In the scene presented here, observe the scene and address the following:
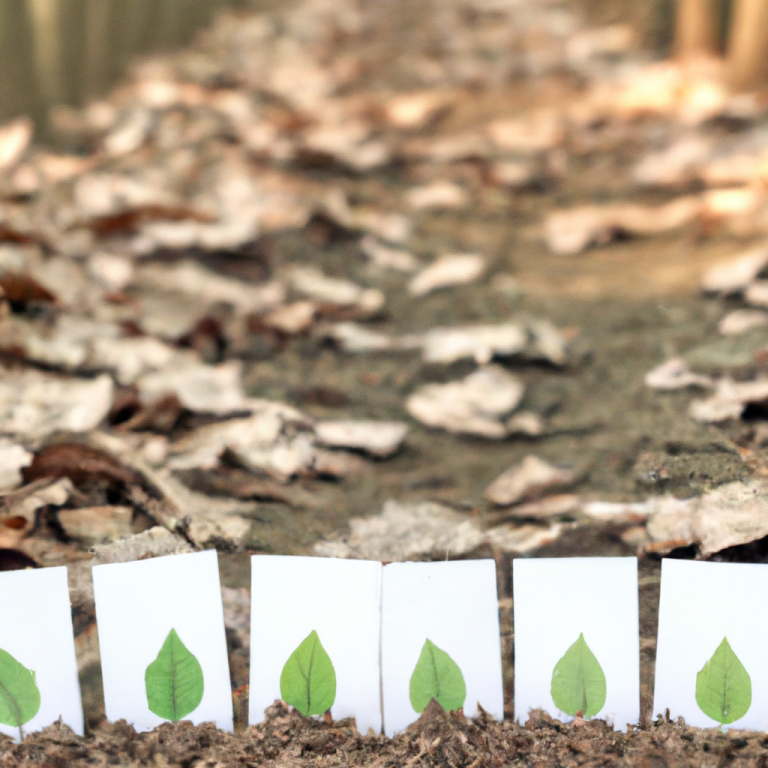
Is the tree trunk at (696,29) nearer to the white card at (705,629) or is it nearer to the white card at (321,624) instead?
the white card at (705,629)

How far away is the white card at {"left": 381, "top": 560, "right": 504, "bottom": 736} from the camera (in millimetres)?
513

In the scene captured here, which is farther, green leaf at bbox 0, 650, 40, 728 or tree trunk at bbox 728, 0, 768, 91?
tree trunk at bbox 728, 0, 768, 91

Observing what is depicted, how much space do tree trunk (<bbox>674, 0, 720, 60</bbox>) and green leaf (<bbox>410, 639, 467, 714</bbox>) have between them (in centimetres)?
150

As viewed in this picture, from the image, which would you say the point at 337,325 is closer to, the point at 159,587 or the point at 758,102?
the point at 159,587

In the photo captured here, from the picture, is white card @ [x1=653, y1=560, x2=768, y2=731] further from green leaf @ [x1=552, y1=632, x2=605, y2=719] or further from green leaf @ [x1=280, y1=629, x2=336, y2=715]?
green leaf @ [x1=280, y1=629, x2=336, y2=715]

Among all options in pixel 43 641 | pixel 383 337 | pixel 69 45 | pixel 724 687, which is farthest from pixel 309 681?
pixel 69 45

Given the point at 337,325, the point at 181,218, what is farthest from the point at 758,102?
the point at 181,218

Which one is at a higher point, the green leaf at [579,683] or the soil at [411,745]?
the green leaf at [579,683]

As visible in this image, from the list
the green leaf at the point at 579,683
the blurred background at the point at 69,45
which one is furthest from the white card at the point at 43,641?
the blurred background at the point at 69,45

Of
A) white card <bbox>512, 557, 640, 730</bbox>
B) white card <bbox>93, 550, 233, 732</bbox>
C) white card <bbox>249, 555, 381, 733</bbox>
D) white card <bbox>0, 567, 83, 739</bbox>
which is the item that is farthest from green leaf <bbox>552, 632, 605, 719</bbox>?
white card <bbox>0, 567, 83, 739</bbox>

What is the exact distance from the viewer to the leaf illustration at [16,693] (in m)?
0.49

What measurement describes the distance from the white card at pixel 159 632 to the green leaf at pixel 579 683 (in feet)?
0.80

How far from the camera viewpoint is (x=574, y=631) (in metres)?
0.52

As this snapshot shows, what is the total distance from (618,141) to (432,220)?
0.47 m
